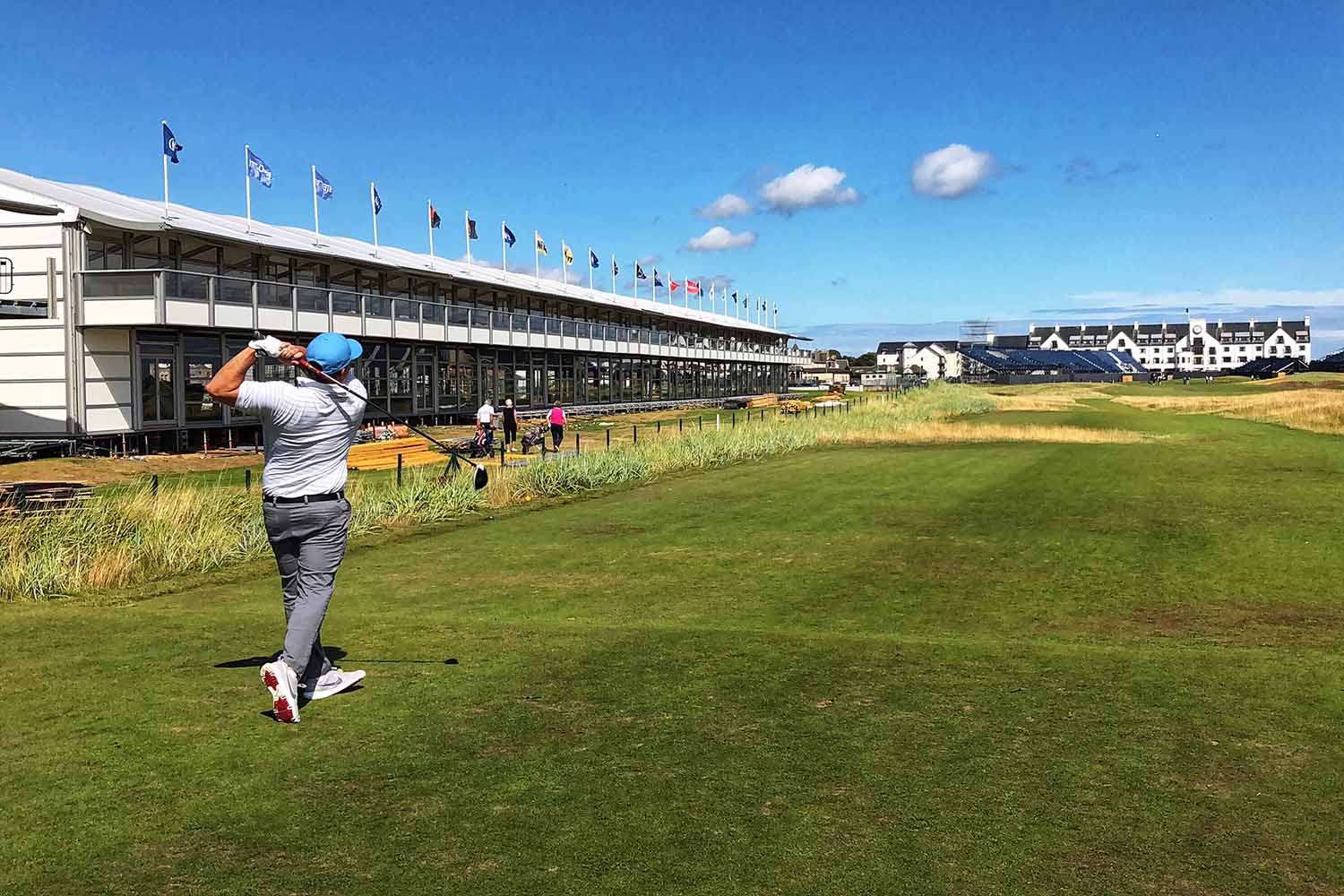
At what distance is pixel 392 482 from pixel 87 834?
55.2 feet

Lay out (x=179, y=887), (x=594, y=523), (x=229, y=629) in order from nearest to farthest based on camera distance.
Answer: (x=179, y=887) → (x=229, y=629) → (x=594, y=523)

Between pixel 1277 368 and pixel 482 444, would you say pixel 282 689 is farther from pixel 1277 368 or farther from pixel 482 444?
pixel 1277 368

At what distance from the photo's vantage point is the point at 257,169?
4084 cm

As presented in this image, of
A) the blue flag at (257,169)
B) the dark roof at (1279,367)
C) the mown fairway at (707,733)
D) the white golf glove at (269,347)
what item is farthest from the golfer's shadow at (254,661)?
Result: the dark roof at (1279,367)

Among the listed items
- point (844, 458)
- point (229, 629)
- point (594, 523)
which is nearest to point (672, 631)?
point (229, 629)

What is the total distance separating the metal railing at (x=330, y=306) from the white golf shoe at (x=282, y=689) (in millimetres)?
26860

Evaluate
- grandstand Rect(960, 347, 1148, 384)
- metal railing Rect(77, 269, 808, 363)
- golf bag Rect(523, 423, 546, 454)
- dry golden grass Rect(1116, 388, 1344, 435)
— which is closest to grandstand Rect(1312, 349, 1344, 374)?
grandstand Rect(960, 347, 1148, 384)

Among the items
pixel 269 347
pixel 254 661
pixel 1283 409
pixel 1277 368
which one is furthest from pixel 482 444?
pixel 1277 368

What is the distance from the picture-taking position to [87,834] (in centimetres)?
474

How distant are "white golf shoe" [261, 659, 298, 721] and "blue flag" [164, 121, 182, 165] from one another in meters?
35.1

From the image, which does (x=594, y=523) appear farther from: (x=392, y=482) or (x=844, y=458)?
(x=844, y=458)

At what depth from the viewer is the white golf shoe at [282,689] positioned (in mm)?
6227

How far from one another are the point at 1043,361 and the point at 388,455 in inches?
6092

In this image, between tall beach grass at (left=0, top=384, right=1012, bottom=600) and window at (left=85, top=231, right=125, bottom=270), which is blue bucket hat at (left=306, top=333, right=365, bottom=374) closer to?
tall beach grass at (left=0, top=384, right=1012, bottom=600)
